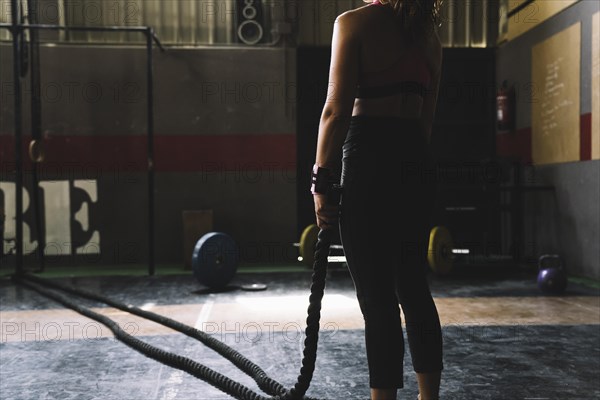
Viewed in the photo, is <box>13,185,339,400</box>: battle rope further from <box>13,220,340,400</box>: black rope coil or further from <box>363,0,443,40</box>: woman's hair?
<box>363,0,443,40</box>: woman's hair

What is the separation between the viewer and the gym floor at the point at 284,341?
2.38 metres

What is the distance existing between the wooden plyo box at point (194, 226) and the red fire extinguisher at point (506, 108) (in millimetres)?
3206

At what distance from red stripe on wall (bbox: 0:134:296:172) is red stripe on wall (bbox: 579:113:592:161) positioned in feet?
9.40

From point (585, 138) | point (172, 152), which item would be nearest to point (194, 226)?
point (172, 152)

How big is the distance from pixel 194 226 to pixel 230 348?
3.38 meters

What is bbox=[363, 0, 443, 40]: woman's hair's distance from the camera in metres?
1.51

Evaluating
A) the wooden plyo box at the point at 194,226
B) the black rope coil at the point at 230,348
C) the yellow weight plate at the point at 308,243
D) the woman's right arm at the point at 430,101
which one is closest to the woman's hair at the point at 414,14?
the woman's right arm at the point at 430,101

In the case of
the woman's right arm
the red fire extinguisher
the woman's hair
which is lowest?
the woman's right arm

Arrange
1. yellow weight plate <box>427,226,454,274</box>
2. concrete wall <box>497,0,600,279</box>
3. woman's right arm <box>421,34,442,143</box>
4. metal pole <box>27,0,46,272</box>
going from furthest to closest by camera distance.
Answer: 1. metal pole <box>27,0,46,272</box>
2. yellow weight plate <box>427,226,454,274</box>
3. concrete wall <box>497,0,600,279</box>
4. woman's right arm <box>421,34,442,143</box>

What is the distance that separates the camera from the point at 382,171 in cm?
149

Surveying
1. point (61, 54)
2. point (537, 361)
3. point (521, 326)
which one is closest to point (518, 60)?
point (521, 326)

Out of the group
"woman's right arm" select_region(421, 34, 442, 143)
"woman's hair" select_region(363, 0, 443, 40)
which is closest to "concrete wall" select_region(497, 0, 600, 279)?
"woman's right arm" select_region(421, 34, 442, 143)

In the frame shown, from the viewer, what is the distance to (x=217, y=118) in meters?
6.48

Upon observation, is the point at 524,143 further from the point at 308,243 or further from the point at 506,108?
the point at 308,243
